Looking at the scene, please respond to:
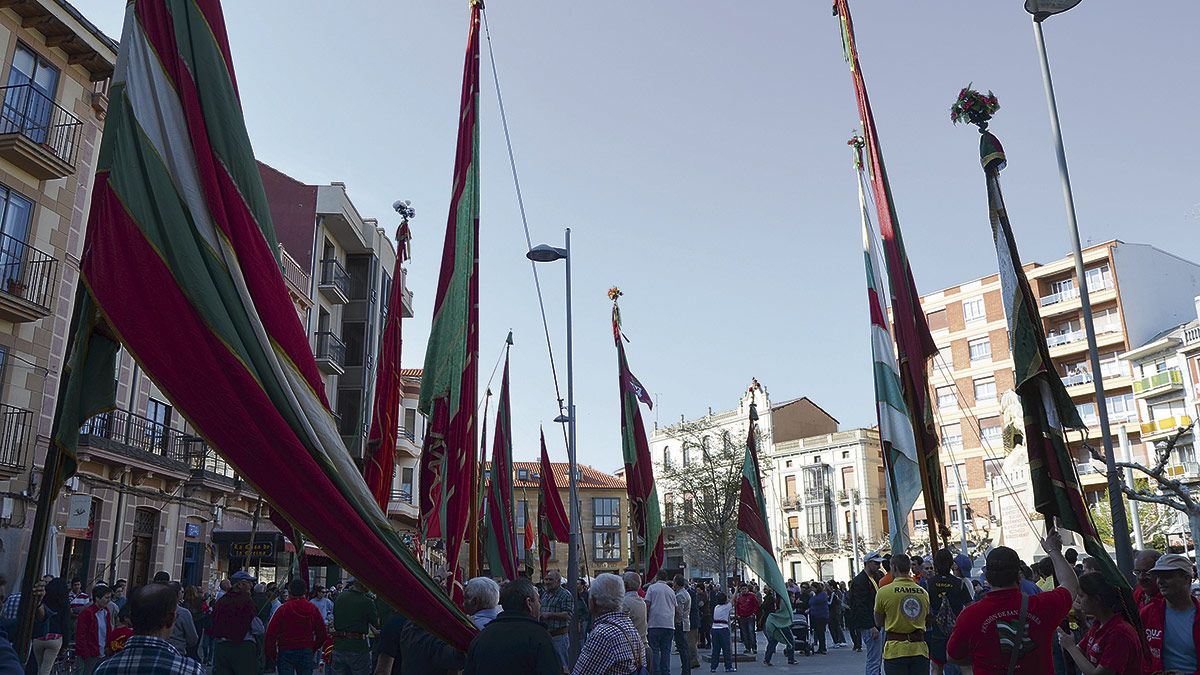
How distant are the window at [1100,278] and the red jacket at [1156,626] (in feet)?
183

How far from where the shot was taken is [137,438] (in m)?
23.3

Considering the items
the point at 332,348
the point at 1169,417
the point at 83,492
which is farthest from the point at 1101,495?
the point at 83,492

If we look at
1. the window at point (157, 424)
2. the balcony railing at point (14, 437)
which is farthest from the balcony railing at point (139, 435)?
the balcony railing at point (14, 437)

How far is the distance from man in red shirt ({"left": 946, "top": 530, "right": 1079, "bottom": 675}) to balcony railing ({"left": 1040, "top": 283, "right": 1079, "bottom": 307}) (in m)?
56.1

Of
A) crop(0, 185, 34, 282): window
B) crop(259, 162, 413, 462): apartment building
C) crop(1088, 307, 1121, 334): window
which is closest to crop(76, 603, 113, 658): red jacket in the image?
crop(0, 185, 34, 282): window

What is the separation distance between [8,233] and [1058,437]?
19.3 m

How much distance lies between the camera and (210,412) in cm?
439

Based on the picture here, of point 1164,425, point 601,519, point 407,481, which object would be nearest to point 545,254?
point 407,481

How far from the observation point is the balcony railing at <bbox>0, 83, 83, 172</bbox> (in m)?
18.9

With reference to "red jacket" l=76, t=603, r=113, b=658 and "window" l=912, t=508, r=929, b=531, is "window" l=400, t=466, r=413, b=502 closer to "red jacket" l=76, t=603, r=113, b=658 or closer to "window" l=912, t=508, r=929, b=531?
"window" l=912, t=508, r=929, b=531

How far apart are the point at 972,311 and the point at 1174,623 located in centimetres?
5967

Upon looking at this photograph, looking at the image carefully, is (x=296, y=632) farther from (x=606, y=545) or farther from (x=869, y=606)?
(x=606, y=545)

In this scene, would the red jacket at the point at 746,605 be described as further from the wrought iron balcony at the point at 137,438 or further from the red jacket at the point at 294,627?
the red jacket at the point at 294,627

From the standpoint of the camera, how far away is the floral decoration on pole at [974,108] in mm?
8055
